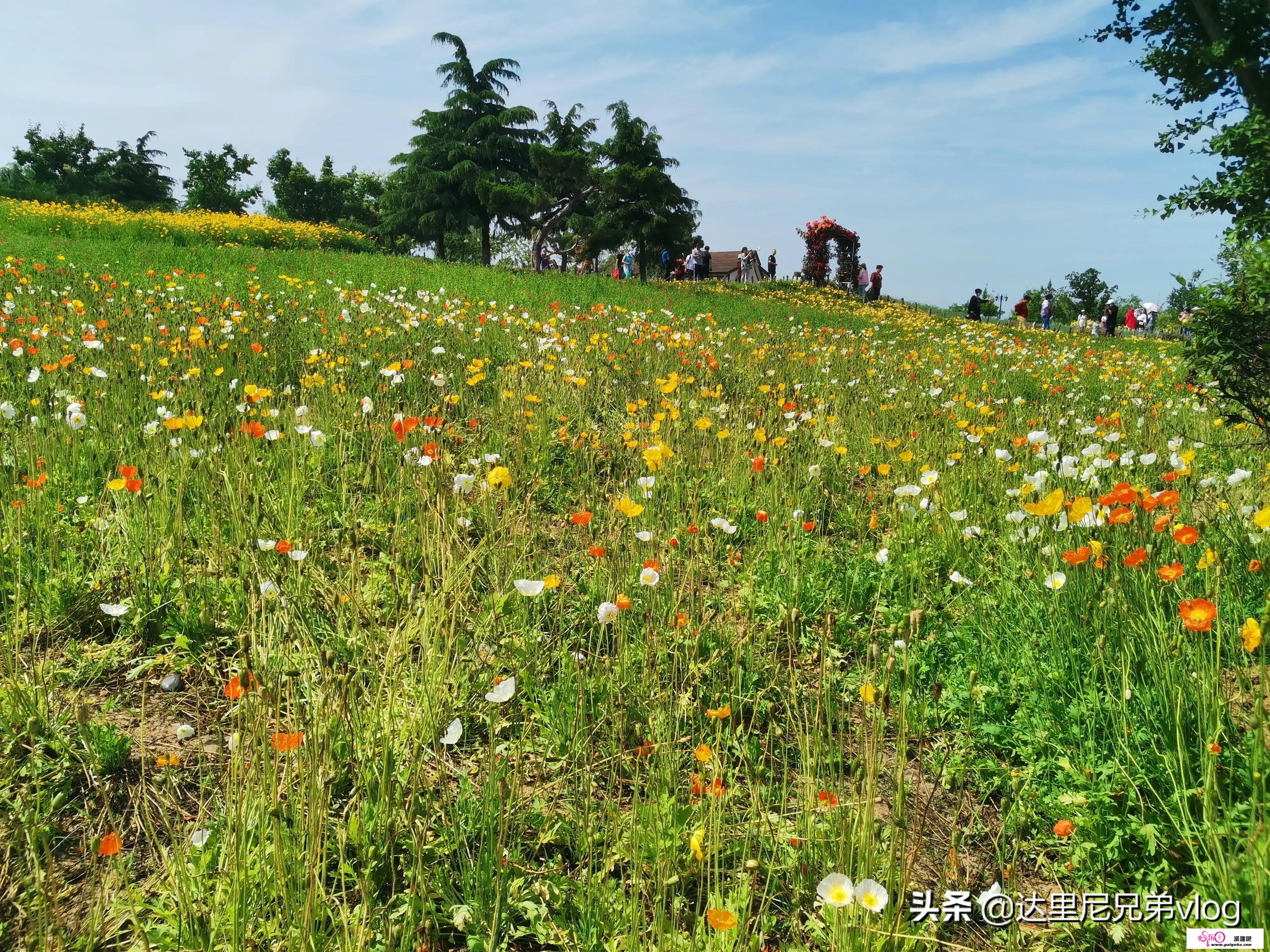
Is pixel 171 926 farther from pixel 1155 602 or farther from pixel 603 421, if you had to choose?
pixel 603 421

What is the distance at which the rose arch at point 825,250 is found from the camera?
3144 cm

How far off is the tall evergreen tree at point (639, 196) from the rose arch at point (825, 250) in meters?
5.57

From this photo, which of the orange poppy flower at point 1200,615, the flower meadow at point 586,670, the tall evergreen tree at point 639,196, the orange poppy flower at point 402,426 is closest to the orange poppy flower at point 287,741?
the flower meadow at point 586,670

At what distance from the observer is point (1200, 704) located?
74.2 inches

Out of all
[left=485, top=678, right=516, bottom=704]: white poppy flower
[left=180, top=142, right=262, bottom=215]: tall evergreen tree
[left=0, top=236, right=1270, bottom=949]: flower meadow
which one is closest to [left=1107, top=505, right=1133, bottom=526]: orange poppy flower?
[left=0, top=236, right=1270, bottom=949]: flower meadow

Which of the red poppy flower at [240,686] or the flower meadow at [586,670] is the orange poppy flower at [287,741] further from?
the red poppy flower at [240,686]

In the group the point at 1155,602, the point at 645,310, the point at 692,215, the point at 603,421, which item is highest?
the point at 692,215

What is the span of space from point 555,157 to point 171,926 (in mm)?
32210

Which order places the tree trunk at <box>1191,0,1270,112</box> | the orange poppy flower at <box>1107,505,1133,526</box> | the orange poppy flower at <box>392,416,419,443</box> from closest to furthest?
the orange poppy flower at <box>1107,505,1133,526</box> → the orange poppy flower at <box>392,416,419,443</box> → the tree trunk at <box>1191,0,1270,112</box>

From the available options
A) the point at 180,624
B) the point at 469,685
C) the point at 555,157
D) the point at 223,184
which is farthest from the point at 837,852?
the point at 223,184

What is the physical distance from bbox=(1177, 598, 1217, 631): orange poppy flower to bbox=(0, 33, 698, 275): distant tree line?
3004 centimetres

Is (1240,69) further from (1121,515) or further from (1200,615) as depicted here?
(1200,615)

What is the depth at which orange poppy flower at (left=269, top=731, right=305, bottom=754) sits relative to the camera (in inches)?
64.7

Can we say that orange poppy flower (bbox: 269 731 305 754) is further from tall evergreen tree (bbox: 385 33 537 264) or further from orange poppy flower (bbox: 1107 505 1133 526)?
tall evergreen tree (bbox: 385 33 537 264)
